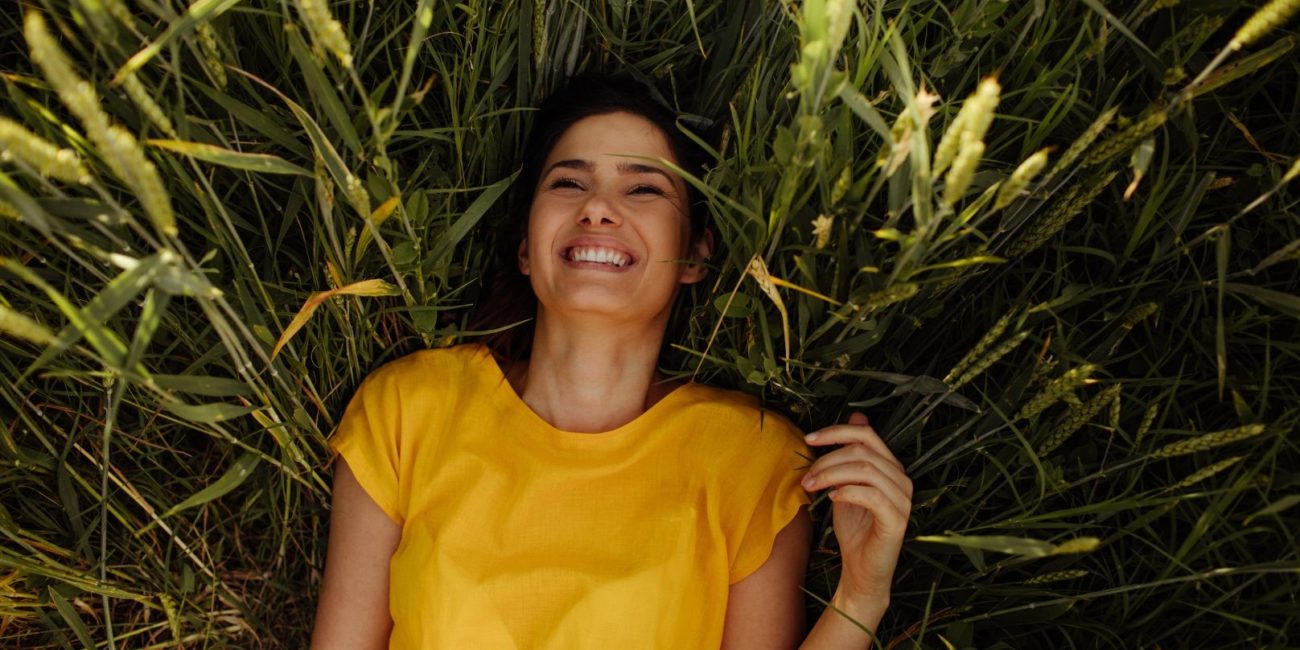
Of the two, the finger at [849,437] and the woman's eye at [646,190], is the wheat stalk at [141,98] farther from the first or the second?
the finger at [849,437]

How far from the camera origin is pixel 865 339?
1529mm

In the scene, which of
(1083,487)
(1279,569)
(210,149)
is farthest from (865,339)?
(210,149)

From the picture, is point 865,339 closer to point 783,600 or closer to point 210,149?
point 783,600

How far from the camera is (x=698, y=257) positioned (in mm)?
1859

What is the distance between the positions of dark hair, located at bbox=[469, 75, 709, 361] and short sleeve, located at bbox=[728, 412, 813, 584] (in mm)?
447

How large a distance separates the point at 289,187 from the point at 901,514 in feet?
4.15

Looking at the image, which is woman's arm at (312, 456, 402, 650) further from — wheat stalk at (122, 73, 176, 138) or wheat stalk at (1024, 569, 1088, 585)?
wheat stalk at (1024, 569, 1088, 585)

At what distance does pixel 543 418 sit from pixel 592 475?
0.18 meters

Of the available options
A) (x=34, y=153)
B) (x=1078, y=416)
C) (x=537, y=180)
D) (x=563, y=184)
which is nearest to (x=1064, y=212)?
(x=1078, y=416)

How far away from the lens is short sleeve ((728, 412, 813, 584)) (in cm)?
170

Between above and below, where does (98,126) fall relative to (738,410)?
above

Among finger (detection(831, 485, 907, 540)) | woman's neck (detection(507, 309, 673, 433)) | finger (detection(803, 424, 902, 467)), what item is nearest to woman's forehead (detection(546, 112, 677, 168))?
woman's neck (detection(507, 309, 673, 433))

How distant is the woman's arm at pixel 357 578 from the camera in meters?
1.73

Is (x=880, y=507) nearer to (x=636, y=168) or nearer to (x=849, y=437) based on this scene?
(x=849, y=437)
